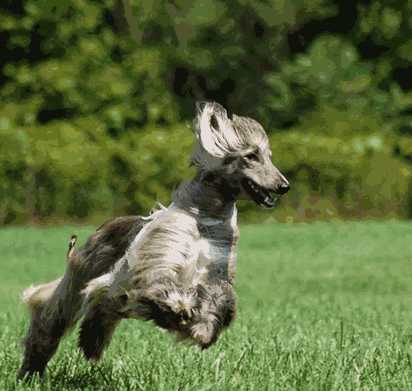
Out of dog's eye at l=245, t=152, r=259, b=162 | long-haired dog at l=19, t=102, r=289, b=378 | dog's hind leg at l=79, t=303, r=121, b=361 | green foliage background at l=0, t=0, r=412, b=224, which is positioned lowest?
green foliage background at l=0, t=0, r=412, b=224

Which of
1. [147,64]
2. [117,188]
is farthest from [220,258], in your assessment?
[147,64]

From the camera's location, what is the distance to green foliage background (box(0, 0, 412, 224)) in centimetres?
2141

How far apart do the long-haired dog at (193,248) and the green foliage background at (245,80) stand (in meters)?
15.3

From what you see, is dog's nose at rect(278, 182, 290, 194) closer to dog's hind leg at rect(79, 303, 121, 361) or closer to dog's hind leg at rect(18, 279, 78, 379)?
dog's hind leg at rect(79, 303, 121, 361)

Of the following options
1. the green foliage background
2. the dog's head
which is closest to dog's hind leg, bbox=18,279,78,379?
the dog's head

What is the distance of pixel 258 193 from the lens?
5.39 m

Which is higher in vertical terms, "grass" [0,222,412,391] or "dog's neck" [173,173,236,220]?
"dog's neck" [173,173,236,220]

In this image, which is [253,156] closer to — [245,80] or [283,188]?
[283,188]

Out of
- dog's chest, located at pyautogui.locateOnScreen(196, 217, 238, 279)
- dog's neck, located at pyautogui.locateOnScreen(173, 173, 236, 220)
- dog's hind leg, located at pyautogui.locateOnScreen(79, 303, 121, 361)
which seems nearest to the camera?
dog's chest, located at pyautogui.locateOnScreen(196, 217, 238, 279)

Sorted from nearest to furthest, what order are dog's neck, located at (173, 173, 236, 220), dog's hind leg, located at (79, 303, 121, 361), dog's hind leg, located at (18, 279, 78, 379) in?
dog's neck, located at (173, 173, 236, 220), dog's hind leg, located at (79, 303, 121, 361), dog's hind leg, located at (18, 279, 78, 379)

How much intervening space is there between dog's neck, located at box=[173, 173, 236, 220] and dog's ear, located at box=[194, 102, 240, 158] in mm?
124

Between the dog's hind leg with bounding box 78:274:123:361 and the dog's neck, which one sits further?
the dog's hind leg with bounding box 78:274:123:361

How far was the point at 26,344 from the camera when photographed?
6.26 meters

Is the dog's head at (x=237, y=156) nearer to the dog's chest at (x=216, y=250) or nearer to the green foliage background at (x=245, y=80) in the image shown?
the dog's chest at (x=216, y=250)
